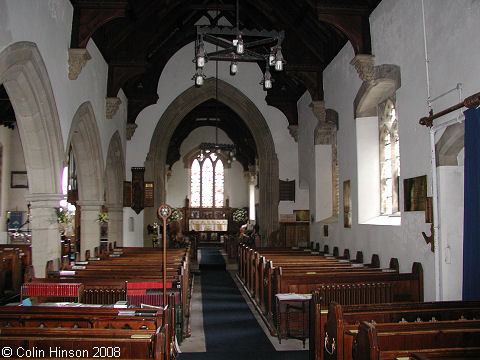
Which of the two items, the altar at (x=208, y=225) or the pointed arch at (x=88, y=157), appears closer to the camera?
the pointed arch at (x=88, y=157)

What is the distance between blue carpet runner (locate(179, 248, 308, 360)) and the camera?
15.3 feet

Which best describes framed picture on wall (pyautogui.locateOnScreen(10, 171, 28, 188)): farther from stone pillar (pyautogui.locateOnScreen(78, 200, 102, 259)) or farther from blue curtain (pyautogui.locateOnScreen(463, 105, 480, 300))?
blue curtain (pyautogui.locateOnScreen(463, 105, 480, 300))

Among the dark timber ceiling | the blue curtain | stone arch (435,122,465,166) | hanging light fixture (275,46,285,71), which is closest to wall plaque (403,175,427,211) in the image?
stone arch (435,122,465,166)

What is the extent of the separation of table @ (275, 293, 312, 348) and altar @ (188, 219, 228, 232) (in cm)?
1559

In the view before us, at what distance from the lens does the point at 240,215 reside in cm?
2102

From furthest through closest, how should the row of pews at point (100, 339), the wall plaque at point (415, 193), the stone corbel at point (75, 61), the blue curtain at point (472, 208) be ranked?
the stone corbel at point (75, 61) < the wall plaque at point (415, 193) < the blue curtain at point (472, 208) < the row of pews at point (100, 339)

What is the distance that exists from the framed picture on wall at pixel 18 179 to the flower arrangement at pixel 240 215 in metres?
9.89

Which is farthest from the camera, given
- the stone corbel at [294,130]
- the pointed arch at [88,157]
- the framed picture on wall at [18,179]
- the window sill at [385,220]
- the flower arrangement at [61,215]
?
the framed picture on wall at [18,179]

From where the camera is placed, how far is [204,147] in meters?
12.2

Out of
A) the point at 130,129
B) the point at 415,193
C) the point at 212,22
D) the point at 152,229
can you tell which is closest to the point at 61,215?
the point at 415,193

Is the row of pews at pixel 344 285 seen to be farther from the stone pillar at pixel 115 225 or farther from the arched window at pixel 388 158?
the stone pillar at pixel 115 225

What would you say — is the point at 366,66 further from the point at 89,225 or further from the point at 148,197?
the point at 148,197

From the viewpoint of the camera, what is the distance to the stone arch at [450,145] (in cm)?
465

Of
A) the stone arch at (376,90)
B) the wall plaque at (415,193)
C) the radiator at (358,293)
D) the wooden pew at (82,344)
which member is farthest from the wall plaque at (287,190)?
the wooden pew at (82,344)
